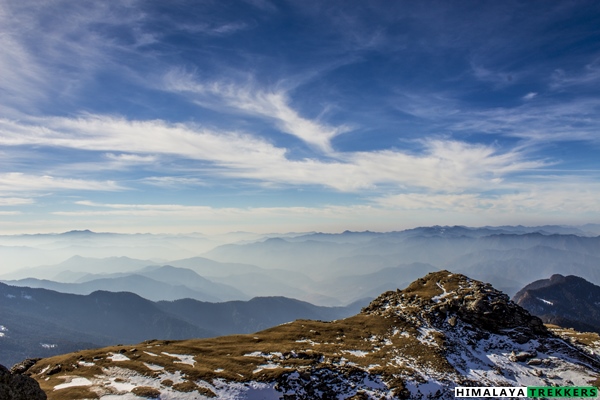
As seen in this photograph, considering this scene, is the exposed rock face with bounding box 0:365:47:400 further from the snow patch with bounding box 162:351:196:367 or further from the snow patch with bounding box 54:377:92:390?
the snow patch with bounding box 162:351:196:367

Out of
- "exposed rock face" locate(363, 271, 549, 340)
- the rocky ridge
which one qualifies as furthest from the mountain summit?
the rocky ridge

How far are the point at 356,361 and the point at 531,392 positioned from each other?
29.7 meters

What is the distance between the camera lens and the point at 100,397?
42688mm

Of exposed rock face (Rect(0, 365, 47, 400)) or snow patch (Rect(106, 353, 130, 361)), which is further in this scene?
snow patch (Rect(106, 353, 130, 361))

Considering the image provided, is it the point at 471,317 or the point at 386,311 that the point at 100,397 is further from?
the point at 471,317

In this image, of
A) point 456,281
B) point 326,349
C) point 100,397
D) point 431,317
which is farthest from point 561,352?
point 100,397

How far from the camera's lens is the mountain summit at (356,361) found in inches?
1890

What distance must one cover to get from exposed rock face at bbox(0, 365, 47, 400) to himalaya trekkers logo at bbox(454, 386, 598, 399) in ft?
188

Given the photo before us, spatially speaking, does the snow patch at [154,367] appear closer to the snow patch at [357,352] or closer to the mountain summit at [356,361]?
the mountain summit at [356,361]

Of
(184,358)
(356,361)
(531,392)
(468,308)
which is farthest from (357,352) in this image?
(468,308)

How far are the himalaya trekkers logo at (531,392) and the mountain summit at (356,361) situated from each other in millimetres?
1426

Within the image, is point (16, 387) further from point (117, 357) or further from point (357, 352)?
point (357, 352)

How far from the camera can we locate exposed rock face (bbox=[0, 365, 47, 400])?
27.6 metres

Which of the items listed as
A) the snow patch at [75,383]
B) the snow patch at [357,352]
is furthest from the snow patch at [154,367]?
the snow patch at [357,352]
